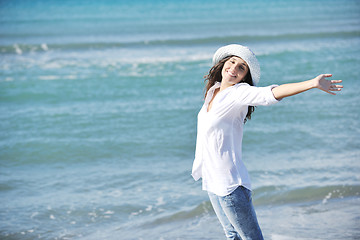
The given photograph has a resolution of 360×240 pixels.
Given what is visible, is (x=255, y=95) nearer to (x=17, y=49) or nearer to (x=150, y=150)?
(x=150, y=150)

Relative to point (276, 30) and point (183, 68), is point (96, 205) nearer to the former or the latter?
point (183, 68)

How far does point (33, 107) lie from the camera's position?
35.6ft

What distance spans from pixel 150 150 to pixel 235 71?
490 centimetres

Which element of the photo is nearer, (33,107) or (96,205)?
(96,205)

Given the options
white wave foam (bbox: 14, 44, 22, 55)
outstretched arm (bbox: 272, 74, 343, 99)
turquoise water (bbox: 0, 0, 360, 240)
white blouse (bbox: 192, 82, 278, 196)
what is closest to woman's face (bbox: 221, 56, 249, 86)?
white blouse (bbox: 192, 82, 278, 196)

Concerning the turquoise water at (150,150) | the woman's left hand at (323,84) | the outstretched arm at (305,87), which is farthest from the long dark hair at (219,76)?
the turquoise water at (150,150)

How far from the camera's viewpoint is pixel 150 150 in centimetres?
785

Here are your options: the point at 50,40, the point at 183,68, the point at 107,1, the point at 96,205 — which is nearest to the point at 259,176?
the point at 96,205

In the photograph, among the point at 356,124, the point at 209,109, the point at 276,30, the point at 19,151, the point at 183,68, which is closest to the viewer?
the point at 209,109

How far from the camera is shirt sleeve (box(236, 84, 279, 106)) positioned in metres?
2.70

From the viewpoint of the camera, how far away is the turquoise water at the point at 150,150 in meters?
5.48

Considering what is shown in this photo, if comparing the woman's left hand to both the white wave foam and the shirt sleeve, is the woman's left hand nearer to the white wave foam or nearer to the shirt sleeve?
the shirt sleeve

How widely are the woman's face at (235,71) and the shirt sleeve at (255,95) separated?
141 mm

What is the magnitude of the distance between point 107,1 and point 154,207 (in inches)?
2151
